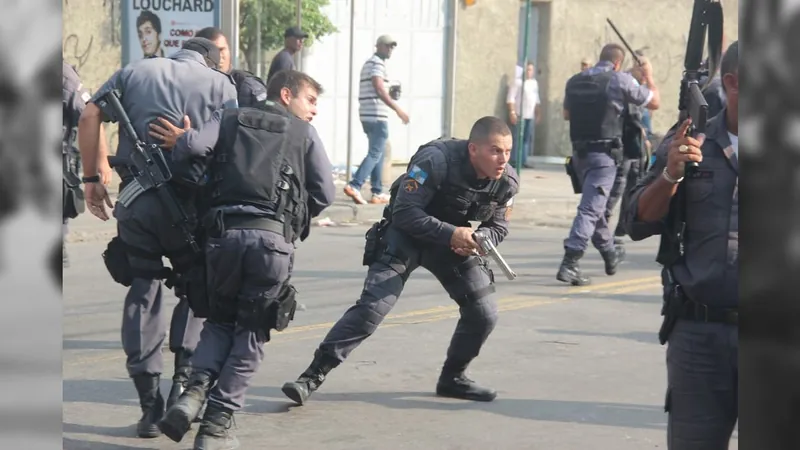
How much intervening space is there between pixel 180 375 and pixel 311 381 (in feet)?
2.27

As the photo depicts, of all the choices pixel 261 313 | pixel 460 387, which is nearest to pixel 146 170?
pixel 261 313

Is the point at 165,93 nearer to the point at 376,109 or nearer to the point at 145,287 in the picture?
the point at 145,287

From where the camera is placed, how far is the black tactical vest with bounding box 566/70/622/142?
9812 mm

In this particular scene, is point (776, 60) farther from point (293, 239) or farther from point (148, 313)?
point (148, 313)

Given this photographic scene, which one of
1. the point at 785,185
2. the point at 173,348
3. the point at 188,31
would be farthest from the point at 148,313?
the point at 188,31

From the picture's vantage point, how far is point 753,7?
1.35 m

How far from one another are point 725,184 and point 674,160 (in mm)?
183

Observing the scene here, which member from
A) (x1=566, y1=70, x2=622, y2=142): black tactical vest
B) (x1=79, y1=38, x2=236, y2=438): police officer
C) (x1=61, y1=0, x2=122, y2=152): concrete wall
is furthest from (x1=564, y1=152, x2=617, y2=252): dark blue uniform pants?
(x1=61, y1=0, x2=122, y2=152): concrete wall

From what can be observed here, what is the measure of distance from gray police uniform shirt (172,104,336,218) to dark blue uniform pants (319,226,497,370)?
2.57ft

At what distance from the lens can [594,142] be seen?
9820 mm

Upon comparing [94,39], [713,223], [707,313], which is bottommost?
[707,313]

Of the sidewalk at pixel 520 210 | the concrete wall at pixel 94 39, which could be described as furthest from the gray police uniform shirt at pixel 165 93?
the concrete wall at pixel 94 39

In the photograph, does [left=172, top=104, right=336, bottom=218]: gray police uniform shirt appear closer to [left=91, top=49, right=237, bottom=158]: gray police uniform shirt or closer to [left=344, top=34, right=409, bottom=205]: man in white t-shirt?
[left=91, top=49, right=237, bottom=158]: gray police uniform shirt

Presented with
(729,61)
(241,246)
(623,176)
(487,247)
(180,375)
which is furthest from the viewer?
(623,176)
